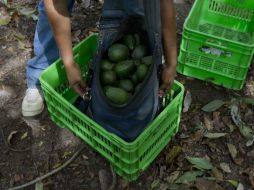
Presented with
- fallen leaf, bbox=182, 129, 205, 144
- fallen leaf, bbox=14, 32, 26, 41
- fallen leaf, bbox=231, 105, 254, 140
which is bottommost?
fallen leaf, bbox=182, 129, 205, 144

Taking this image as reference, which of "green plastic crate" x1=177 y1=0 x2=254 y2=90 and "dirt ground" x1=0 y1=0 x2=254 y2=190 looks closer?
"dirt ground" x1=0 y1=0 x2=254 y2=190

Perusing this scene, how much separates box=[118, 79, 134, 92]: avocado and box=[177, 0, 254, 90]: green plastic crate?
801 millimetres

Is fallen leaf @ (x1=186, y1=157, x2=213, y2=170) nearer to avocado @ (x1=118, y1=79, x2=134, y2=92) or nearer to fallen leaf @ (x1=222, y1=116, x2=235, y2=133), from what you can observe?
fallen leaf @ (x1=222, y1=116, x2=235, y2=133)

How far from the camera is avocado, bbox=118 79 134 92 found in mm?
1997

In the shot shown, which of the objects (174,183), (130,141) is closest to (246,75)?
(174,183)

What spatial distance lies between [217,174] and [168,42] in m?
0.84

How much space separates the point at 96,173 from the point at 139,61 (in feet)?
2.44

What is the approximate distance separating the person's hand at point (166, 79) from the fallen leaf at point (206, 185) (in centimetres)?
56

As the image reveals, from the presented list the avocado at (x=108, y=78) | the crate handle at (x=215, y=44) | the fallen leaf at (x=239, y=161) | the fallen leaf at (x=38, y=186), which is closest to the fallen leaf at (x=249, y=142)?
the fallen leaf at (x=239, y=161)

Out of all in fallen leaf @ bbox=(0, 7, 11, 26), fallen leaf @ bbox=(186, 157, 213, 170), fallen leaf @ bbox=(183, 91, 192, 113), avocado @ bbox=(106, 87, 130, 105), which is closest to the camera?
avocado @ bbox=(106, 87, 130, 105)

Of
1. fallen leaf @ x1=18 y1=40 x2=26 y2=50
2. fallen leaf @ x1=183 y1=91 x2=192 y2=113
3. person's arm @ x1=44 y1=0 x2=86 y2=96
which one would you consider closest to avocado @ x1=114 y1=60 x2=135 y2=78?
person's arm @ x1=44 y1=0 x2=86 y2=96

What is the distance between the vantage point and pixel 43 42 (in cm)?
248

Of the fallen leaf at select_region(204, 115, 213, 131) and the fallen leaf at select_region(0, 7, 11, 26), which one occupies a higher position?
the fallen leaf at select_region(0, 7, 11, 26)

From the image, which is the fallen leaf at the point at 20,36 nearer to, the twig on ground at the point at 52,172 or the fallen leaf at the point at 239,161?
the twig on ground at the point at 52,172
